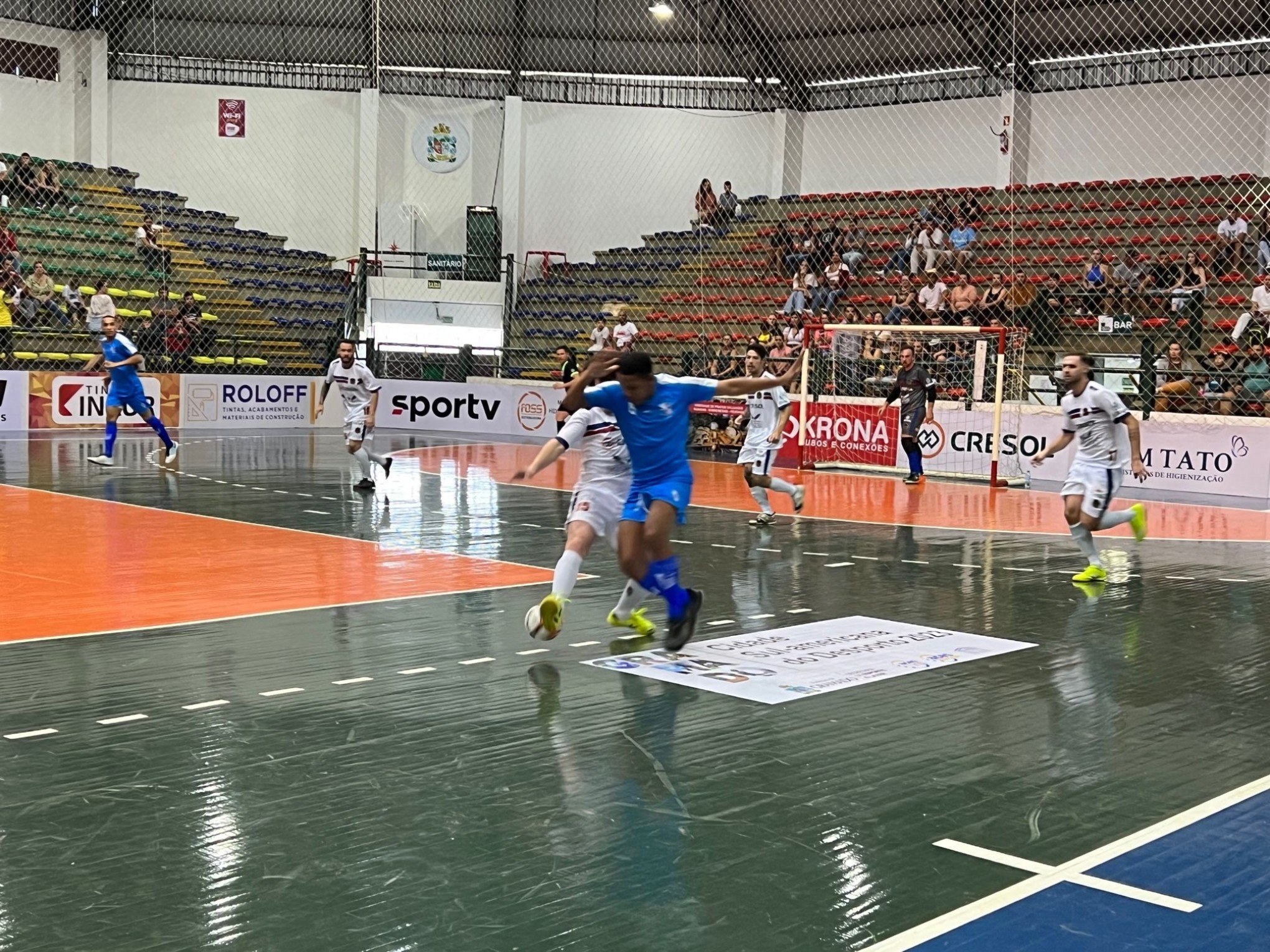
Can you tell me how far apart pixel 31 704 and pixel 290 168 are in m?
33.0

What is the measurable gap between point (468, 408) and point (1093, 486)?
21.2 meters

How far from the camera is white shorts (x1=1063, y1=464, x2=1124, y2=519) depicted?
40.8 feet

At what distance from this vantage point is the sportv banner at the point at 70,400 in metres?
27.6

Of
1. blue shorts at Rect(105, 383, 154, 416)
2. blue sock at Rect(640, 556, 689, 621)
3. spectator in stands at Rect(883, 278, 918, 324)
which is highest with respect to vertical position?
spectator in stands at Rect(883, 278, 918, 324)

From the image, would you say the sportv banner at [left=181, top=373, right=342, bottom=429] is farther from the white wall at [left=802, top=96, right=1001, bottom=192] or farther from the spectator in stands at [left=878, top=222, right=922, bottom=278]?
the white wall at [left=802, top=96, right=1001, bottom=192]

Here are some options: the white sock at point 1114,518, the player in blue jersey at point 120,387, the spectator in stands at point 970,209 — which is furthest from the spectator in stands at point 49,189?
the white sock at point 1114,518

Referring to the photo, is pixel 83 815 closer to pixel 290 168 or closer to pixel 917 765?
pixel 917 765

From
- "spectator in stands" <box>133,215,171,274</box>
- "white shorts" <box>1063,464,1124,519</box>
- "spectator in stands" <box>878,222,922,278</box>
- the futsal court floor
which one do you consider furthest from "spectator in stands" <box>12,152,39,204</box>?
"white shorts" <box>1063,464,1124,519</box>

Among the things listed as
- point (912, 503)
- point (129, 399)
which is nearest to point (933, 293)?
point (912, 503)

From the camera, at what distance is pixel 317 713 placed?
699 cm

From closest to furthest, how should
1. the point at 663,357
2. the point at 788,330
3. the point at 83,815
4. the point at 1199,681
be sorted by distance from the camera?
the point at 83,815
the point at 1199,681
the point at 788,330
the point at 663,357

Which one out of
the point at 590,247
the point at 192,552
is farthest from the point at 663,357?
the point at 192,552

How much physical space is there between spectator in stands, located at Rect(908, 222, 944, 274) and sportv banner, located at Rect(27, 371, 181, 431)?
15473 millimetres

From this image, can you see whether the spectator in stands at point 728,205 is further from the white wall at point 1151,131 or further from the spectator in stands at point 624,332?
the white wall at point 1151,131
